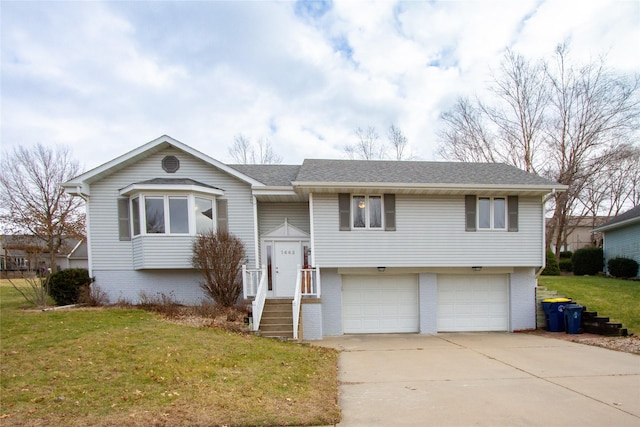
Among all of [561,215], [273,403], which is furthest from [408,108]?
[273,403]

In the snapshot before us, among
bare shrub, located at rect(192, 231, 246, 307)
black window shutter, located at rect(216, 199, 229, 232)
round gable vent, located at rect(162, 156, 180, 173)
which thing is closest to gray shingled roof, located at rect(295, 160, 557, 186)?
black window shutter, located at rect(216, 199, 229, 232)

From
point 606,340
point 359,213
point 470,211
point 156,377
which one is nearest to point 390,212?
point 359,213

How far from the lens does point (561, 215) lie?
1029 inches

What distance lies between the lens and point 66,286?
12031 mm

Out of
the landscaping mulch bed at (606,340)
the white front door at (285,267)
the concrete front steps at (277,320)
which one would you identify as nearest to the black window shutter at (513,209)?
the landscaping mulch bed at (606,340)

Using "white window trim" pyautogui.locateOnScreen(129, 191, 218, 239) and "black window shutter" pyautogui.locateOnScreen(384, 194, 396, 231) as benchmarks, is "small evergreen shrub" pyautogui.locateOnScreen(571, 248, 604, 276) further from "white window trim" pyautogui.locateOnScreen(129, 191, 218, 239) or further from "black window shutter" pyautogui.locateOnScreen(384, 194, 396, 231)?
"white window trim" pyautogui.locateOnScreen(129, 191, 218, 239)

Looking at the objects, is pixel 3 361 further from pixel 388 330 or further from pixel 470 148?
pixel 470 148

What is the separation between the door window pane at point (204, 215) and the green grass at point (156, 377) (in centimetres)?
404

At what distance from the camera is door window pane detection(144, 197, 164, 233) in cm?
1214

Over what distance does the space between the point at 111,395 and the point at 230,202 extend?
8432 mm

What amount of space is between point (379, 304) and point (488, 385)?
6.46 m

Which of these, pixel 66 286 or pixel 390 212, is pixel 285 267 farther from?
pixel 66 286

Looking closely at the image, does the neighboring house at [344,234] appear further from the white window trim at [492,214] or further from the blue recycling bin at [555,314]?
the blue recycling bin at [555,314]

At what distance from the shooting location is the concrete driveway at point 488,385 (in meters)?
4.67
